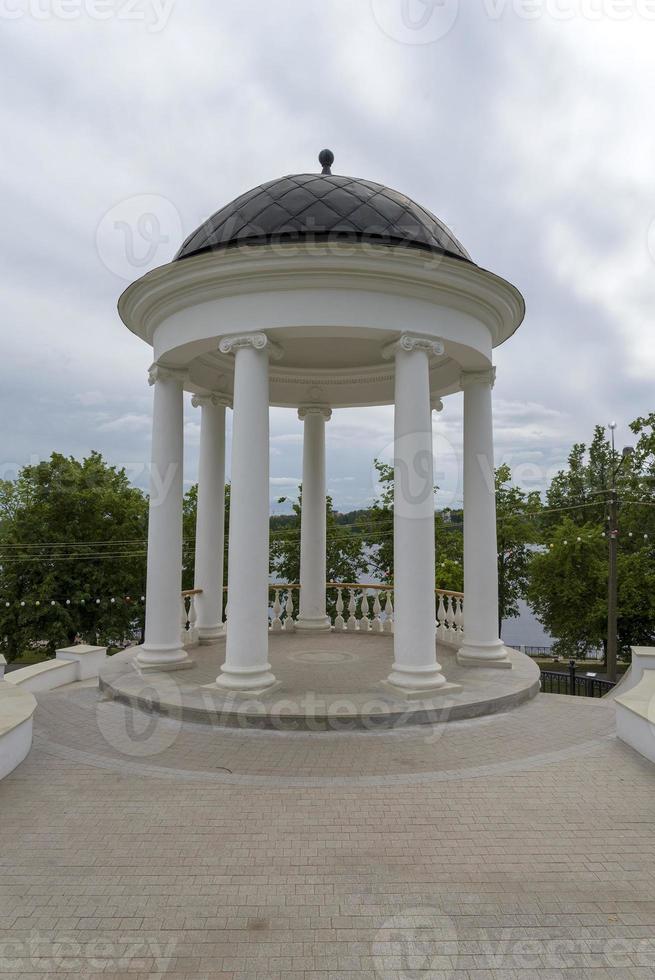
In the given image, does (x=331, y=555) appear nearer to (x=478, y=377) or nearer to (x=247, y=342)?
(x=478, y=377)

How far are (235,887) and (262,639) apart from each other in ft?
17.1

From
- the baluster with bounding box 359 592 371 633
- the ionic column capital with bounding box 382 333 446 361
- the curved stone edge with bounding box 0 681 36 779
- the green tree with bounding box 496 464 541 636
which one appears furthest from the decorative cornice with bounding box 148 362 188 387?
the green tree with bounding box 496 464 541 636

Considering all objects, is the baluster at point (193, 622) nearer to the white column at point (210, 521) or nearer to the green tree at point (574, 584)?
the white column at point (210, 521)

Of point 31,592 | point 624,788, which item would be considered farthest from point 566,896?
point 31,592

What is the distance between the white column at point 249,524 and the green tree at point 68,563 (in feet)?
72.7

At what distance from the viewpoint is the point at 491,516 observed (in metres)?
13.4

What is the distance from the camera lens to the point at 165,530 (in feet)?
41.8

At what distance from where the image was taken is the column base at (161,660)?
12.4m

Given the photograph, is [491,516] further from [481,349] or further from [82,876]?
[82,876]

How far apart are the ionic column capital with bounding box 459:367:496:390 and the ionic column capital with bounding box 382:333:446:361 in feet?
7.31

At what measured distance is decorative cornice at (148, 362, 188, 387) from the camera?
1284 cm

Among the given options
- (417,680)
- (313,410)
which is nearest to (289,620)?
(313,410)

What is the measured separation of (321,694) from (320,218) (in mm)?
8546

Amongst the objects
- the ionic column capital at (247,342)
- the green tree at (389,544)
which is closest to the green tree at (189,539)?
the green tree at (389,544)
